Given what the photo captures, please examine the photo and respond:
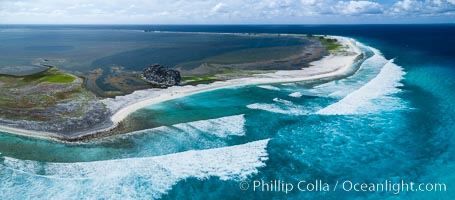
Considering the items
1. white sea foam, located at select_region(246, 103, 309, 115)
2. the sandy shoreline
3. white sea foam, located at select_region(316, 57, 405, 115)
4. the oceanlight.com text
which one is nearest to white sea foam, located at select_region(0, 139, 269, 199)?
the oceanlight.com text

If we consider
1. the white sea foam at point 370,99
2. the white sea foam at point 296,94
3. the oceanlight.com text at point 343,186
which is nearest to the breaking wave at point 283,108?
the white sea foam at point 370,99

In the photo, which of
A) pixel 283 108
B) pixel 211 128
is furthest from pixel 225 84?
pixel 211 128

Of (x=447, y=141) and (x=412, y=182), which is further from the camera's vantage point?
(x=447, y=141)

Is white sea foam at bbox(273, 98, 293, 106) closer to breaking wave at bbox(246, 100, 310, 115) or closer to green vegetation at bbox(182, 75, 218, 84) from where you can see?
breaking wave at bbox(246, 100, 310, 115)

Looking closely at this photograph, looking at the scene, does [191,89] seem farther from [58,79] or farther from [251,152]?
[58,79]

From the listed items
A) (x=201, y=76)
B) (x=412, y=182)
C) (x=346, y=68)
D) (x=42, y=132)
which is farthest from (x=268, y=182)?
(x=346, y=68)

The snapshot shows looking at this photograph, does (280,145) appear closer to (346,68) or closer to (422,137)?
(422,137)

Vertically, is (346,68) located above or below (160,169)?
above
